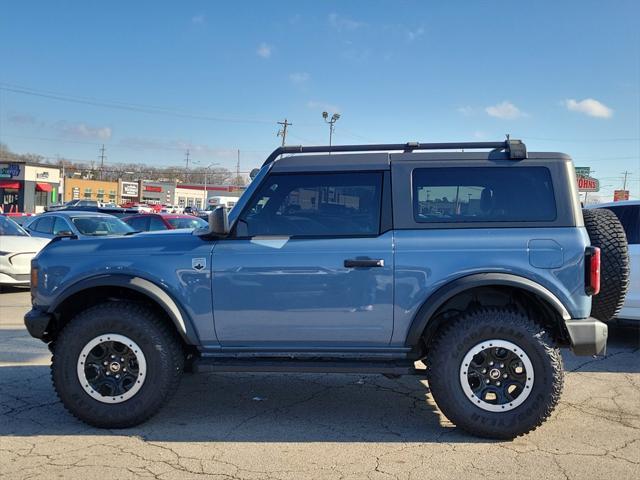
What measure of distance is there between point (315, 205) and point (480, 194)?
1238mm

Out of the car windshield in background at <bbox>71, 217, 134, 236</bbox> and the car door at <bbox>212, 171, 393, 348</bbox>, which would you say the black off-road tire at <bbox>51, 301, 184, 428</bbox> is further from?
the car windshield in background at <bbox>71, 217, 134, 236</bbox>

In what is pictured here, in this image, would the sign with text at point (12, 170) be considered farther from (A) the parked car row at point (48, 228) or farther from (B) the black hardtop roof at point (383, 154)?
(B) the black hardtop roof at point (383, 154)

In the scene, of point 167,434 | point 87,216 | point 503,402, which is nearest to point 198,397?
point 167,434

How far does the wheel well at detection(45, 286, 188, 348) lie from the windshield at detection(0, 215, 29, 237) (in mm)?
6895

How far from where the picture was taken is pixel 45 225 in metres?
11.9

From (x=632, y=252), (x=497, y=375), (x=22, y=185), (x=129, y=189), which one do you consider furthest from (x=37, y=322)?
(x=129, y=189)

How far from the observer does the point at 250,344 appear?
418 centimetres

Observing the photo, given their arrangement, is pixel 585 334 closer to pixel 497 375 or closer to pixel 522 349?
pixel 522 349

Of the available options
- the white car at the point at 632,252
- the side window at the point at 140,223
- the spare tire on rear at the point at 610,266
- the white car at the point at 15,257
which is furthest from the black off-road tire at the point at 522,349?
the side window at the point at 140,223

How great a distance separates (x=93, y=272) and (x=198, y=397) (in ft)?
5.08

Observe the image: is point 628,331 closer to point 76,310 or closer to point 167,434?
point 167,434

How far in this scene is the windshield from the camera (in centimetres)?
1030

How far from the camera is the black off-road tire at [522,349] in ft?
12.9

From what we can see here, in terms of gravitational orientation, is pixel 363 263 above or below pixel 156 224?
below
